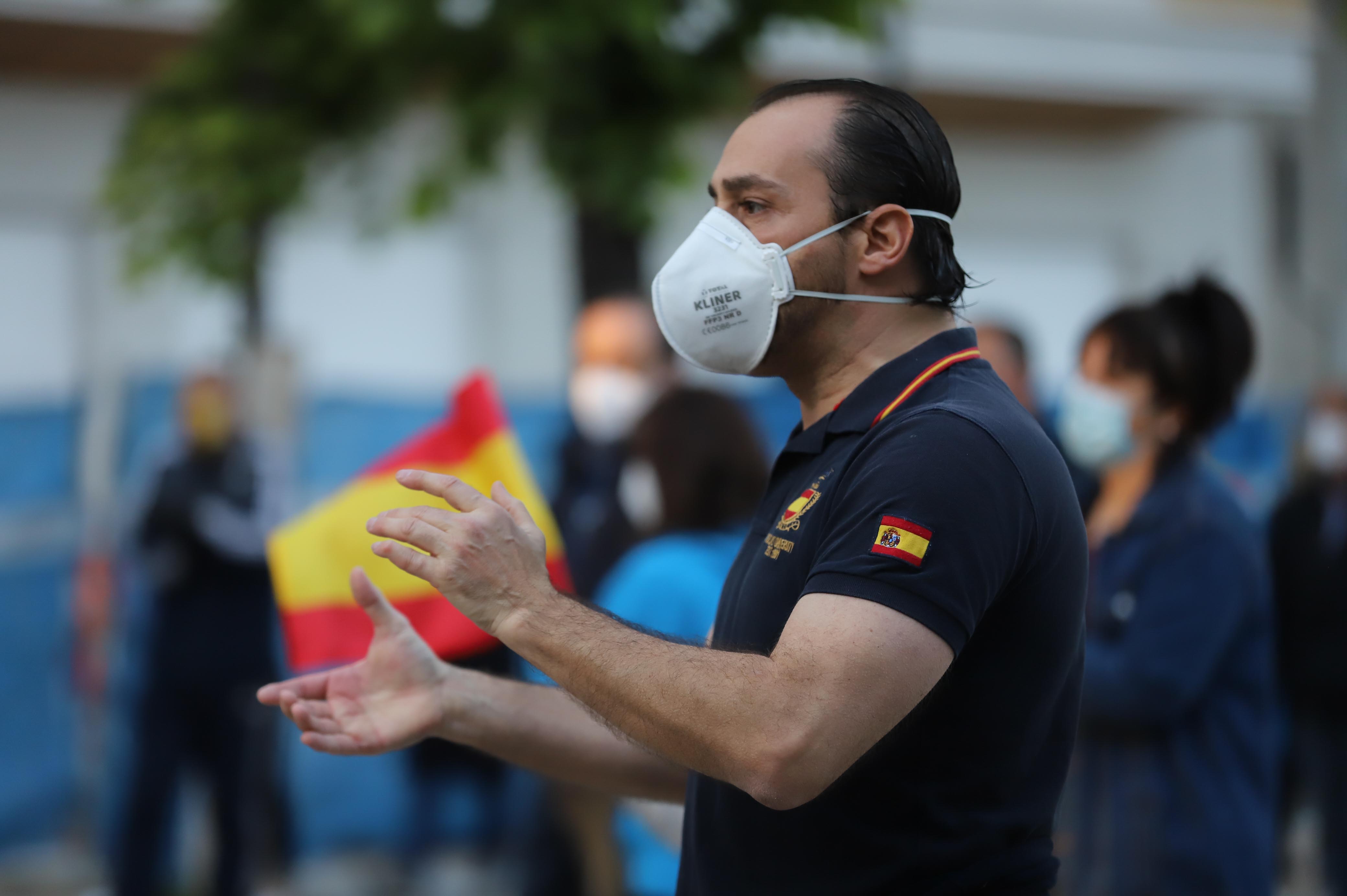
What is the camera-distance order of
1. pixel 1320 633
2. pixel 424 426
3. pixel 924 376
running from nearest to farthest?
pixel 924 376 → pixel 1320 633 → pixel 424 426

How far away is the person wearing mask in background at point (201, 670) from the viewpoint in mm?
5668

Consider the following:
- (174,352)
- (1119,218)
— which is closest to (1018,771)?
(174,352)

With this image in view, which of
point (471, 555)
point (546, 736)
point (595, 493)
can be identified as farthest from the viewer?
point (595, 493)

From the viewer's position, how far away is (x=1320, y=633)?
5.95 metres

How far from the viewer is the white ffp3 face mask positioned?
193 cm

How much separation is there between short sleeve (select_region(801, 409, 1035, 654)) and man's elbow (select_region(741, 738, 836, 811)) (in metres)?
0.19

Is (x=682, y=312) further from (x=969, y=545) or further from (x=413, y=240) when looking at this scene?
(x=413, y=240)

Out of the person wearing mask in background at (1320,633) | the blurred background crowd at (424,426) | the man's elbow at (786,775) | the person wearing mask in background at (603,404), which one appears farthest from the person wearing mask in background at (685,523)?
the person wearing mask in background at (1320,633)

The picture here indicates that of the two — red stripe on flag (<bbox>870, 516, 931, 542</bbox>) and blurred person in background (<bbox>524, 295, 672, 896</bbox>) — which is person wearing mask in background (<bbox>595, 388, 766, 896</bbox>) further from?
red stripe on flag (<bbox>870, 516, 931, 542</bbox>)

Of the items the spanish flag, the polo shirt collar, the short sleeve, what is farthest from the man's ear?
the spanish flag

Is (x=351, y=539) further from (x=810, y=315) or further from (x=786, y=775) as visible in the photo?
(x=786, y=775)

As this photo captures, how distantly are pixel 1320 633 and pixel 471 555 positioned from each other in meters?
5.33

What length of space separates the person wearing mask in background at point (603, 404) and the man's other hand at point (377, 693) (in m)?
2.91

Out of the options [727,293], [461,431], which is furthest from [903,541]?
[461,431]
